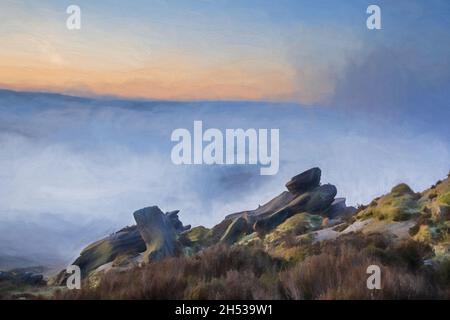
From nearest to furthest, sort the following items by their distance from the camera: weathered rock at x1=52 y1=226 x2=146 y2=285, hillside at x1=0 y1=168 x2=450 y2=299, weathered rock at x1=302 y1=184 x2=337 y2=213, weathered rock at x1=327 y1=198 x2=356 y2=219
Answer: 1. hillside at x1=0 y1=168 x2=450 y2=299
2. weathered rock at x1=52 y1=226 x2=146 y2=285
3. weathered rock at x1=302 y1=184 x2=337 y2=213
4. weathered rock at x1=327 y1=198 x2=356 y2=219

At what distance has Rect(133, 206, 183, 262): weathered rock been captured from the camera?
11438 mm

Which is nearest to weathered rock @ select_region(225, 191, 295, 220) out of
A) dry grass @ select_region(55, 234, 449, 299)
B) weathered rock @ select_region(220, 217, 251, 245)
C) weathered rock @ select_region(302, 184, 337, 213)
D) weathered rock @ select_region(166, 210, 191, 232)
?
weathered rock @ select_region(220, 217, 251, 245)

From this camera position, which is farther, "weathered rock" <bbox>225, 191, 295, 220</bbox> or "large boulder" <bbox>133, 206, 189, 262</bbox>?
"weathered rock" <bbox>225, 191, 295, 220</bbox>

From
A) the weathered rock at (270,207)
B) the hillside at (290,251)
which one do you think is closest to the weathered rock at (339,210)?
the hillside at (290,251)

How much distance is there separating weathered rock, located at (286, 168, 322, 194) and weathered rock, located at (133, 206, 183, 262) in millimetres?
2356

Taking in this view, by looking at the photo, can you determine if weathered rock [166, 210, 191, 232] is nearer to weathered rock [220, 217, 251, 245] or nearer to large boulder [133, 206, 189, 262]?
large boulder [133, 206, 189, 262]

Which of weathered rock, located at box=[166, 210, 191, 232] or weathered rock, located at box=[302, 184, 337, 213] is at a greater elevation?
weathered rock, located at box=[302, 184, 337, 213]

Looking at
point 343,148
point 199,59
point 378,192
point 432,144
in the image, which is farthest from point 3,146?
point 432,144

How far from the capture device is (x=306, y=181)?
11820mm

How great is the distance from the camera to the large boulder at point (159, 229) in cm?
1144

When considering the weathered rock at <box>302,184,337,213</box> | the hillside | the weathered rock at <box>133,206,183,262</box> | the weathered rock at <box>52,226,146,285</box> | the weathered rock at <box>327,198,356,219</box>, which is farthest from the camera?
the weathered rock at <box>327,198,356,219</box>

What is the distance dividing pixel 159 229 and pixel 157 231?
0.20 ft
